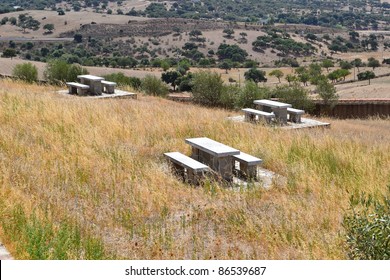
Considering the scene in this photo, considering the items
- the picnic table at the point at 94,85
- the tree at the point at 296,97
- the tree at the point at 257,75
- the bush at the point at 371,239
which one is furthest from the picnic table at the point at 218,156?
the tree at the point at 257,75

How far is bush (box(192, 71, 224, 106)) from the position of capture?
27.0 metres

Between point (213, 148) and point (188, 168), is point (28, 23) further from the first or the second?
point (188, 168)

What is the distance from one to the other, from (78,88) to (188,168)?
37.5 feet

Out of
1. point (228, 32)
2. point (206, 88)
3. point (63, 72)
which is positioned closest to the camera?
point (63, 72)

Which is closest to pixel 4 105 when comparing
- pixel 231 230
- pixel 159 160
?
pixel 159 160

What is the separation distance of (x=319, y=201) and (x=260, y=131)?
17.3 feet

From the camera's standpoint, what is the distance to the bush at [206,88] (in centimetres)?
2705

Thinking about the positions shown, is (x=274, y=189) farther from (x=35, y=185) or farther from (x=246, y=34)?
(x=246, y=34)

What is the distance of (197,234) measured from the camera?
6484 mm

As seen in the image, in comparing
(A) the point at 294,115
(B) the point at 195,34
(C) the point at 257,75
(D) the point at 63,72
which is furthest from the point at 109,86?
(B) the point at 195,34

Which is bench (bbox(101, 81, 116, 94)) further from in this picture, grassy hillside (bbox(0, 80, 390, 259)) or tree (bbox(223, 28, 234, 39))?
tree (bbox(223, 28, 234, 39))

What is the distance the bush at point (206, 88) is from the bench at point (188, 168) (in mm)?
17688

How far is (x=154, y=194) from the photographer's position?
7660 mm

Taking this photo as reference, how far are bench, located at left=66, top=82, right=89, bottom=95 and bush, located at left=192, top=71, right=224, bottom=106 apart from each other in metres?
8.03
